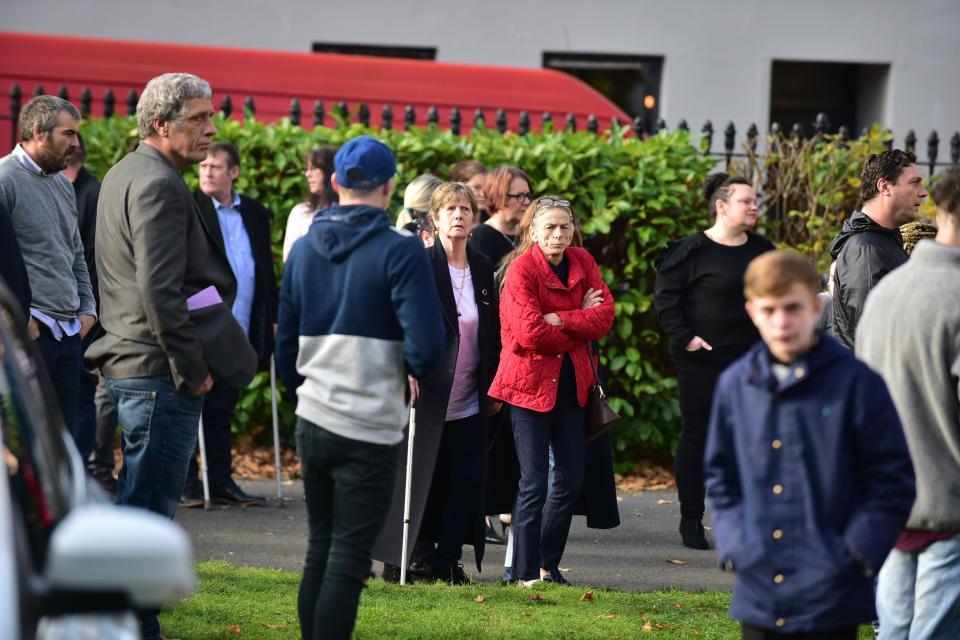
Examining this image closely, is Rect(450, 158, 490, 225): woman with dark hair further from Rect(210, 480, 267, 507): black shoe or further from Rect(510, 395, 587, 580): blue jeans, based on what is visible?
Rect(210, 480, 267, 507): black shoe

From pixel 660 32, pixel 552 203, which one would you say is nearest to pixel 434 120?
pixel 552 203

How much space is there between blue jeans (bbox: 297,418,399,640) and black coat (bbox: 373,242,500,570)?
2.00 metres

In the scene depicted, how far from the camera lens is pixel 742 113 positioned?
58.4 ft

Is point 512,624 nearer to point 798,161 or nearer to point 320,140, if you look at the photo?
point 320,140

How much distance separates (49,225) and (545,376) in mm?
2533

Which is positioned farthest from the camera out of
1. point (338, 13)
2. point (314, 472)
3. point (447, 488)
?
point (338, 13)

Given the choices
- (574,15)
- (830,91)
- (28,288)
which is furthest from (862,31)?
(28,288)

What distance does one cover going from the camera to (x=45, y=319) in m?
6.65

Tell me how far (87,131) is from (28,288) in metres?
4.86

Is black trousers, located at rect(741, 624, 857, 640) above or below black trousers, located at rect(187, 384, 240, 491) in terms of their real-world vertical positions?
above

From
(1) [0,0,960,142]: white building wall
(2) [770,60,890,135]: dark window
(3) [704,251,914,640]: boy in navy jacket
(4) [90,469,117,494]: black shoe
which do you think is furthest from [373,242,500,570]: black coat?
(2) [770,60,890,135]: dark window

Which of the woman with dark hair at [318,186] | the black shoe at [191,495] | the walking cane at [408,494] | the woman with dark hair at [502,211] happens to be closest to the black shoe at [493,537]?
the walking cane at [408,494]

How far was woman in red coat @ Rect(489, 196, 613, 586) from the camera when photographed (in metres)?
7.11

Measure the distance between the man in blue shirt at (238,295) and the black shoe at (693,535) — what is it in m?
2.77
